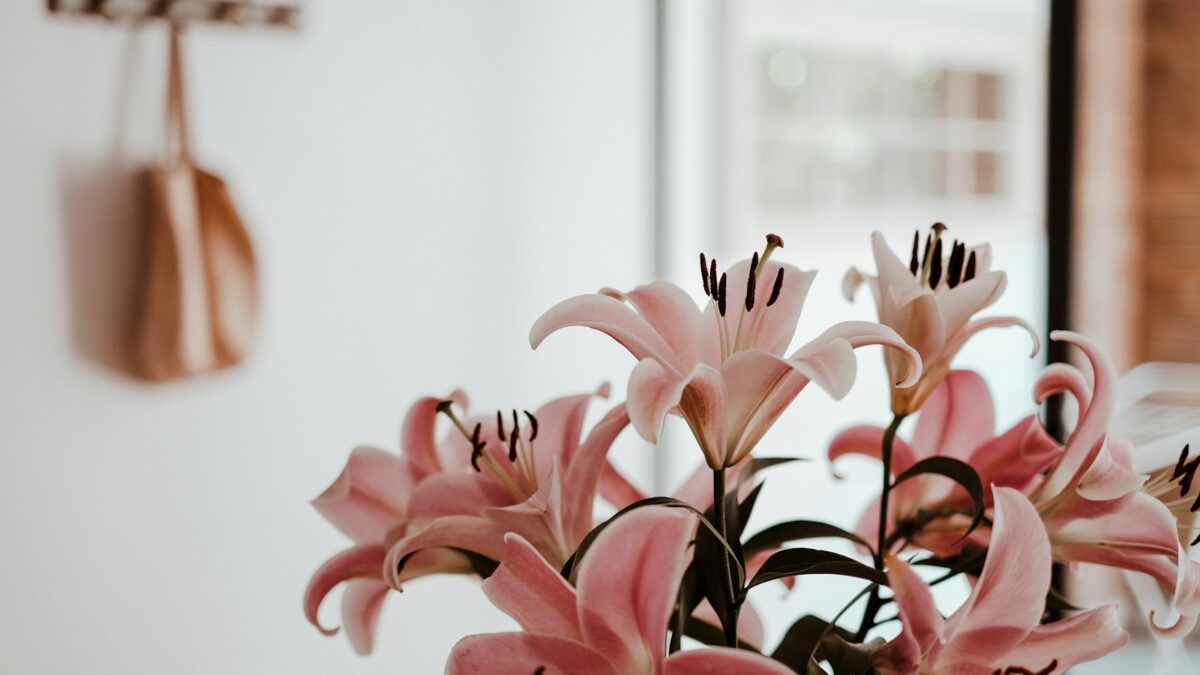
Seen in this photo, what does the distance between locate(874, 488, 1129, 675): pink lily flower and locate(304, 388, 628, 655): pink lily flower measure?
190mm

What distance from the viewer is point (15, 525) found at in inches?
64.3

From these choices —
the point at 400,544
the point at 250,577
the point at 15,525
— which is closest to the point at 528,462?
the point at 400,544

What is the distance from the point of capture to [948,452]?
2.58 ft

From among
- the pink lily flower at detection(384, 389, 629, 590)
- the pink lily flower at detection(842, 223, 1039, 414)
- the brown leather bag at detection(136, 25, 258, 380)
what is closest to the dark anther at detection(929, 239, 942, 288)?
the pink lily flower at detection(842, 223, 1039, 414)

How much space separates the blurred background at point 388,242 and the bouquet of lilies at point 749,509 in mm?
1105

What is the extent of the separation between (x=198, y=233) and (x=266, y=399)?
12.5 inches

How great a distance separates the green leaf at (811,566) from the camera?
624 millimetres

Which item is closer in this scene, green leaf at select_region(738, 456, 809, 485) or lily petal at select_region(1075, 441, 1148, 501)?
lily petal at select_region(1075, 441, 1148, 501)

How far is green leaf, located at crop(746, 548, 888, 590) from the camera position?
2.05ft

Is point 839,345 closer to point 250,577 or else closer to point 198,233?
point 198,233

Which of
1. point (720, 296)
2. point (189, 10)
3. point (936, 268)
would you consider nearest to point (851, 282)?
point (936, 268)

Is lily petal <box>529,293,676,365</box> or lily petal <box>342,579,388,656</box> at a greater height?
lily petal <box>529,293,676,365</box>

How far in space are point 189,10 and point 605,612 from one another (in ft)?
4.96

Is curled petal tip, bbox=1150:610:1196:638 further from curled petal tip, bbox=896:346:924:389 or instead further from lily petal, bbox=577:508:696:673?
lily petal, bbox=577:508:696:673
